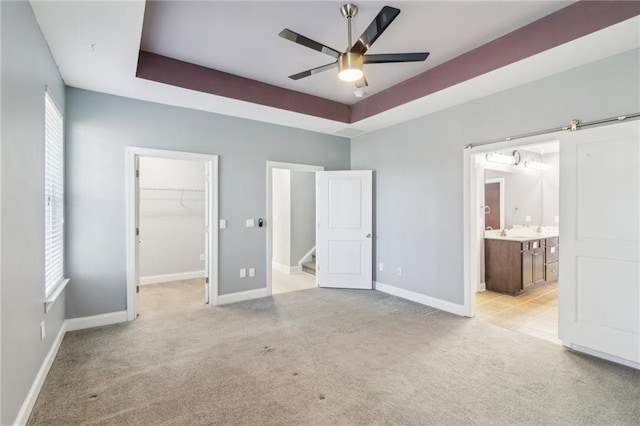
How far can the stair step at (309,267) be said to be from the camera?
21.1ft

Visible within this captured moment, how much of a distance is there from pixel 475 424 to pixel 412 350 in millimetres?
1012

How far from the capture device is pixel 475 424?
195cm

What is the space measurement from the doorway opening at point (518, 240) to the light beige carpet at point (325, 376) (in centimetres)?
77

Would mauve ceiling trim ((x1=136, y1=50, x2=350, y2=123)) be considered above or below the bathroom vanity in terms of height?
above

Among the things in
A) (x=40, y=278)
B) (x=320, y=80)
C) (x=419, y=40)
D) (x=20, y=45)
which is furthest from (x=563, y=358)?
(x=20, y=45)

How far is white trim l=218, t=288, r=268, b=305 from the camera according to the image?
438 centimetres

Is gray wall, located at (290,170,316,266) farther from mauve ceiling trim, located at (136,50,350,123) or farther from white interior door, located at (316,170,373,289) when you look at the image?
mauve ceiling trim, located at (136,50,350,123)

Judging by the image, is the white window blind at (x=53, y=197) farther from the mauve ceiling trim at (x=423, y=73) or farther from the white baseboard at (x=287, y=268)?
the white baseboard at (x=287, y=268)

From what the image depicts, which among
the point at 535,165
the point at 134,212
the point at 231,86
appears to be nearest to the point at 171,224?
the point at 134,212

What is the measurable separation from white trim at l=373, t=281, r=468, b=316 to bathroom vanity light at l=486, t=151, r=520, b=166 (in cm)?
259

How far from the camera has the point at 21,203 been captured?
1974mm


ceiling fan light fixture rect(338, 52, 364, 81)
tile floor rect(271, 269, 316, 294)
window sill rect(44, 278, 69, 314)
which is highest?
ceiling fan light fixture rect(338, 52, 364, 81)

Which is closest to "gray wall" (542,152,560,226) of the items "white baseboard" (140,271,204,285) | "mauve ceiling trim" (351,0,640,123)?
"mauve ceiling trim" (351,0,640,123)

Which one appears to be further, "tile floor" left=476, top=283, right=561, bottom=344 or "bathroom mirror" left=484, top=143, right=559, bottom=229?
"bathroom mirror" left=484, top=143, right=559, bottom=229
